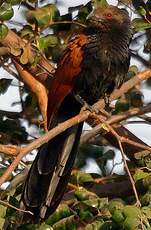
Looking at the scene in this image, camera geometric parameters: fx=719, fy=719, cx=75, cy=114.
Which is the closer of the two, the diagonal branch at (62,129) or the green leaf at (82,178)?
the diagonal branch at (62,129)

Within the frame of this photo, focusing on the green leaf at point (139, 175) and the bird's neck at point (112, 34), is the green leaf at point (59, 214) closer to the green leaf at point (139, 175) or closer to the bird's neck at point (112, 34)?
the green leaf at point (139, 175)

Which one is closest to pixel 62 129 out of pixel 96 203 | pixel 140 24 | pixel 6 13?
pixel 96 203

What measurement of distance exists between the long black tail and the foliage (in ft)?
0.12

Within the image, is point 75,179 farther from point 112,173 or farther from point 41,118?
point 41,118

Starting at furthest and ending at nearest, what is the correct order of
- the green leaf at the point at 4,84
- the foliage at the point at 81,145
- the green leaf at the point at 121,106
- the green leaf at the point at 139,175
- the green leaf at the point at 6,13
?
the green leaf at the point at 4,84 → the green leaf at the point at 121,106 → the green leaf at the point at 6,13 → the green leaf at the point at 139,175 → the foliage at the point at 81,145

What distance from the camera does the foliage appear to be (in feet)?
6.11

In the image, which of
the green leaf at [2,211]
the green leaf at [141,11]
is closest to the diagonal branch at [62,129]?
the green leaf at [2,211]

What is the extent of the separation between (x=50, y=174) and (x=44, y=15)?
528 millimetres

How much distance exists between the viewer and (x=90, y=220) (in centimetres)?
188

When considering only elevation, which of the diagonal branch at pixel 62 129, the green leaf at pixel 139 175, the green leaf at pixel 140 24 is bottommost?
the green leaf at pixel 139 175

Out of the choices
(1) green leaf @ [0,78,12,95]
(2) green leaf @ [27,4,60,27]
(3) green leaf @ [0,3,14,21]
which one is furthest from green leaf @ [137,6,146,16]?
(1) green leaf @ [0,78,12,95]

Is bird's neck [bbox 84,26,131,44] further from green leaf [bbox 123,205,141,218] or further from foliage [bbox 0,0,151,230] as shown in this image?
green leaf [bbox 123,205,141,218]

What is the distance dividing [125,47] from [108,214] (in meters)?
0.79

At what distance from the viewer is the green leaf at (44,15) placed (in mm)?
2340
